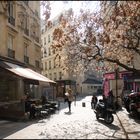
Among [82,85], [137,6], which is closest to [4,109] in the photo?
[137,6]

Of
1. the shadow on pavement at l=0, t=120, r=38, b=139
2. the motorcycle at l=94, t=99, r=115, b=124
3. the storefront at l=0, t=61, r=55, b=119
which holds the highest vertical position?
the storefront at l=0, t=61, r=55, b=119

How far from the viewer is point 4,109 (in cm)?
2173

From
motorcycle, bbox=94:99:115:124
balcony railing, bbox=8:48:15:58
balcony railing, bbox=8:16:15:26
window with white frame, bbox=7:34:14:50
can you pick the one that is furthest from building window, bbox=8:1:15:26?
motorcycle, bbox=94:99:115:124

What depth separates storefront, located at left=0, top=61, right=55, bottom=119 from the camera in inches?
819

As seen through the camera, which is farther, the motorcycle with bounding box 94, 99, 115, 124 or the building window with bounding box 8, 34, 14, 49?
the building window with bounding box 8, 34, 14, 49

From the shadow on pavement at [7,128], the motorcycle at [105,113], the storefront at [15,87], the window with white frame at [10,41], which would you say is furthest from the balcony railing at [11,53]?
the motorcycle at [105,113]

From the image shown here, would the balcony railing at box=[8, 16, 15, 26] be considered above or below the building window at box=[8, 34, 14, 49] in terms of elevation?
above

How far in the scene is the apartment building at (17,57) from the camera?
847 inches

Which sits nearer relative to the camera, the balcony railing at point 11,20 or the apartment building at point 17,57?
the apartment building at point 17,57

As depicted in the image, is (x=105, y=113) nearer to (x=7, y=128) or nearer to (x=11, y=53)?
(x=7, y=128)

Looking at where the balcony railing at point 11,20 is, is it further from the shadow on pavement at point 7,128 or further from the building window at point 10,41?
the shadow on pavement at point 7,128

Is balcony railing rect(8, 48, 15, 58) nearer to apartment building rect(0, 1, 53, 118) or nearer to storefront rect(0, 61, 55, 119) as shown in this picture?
apartment building rect(0, 1, 53, 118)

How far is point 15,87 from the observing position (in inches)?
1119

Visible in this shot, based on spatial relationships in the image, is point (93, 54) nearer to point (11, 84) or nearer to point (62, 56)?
point (62, 56)
